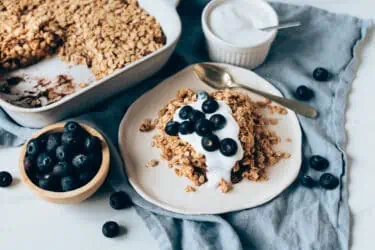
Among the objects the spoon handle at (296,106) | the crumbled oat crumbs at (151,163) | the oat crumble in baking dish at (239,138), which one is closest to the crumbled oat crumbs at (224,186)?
the oat crumble in baking dish at (239,138)

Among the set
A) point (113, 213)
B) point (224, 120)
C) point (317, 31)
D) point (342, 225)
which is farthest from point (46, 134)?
point (317, 31)

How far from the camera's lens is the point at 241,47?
1315 millimetres

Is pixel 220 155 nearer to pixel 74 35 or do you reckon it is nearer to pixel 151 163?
pixel 151 163

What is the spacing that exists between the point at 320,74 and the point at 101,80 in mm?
505

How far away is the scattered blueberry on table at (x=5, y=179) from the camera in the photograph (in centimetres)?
118

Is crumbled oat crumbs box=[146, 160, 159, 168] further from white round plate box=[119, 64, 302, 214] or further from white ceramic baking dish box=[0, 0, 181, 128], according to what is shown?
white ceramic baking dish box=[0, 0, 181, 128]

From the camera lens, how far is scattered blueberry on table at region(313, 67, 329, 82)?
1364 mm

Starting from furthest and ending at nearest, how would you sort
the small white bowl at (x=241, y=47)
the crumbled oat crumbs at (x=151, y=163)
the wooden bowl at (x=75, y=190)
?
the small white bowl at (x=241, y=47) < the crumbled oat crumbs at (x=151, y=163) < the wooden bowl at (x=75, y=190)

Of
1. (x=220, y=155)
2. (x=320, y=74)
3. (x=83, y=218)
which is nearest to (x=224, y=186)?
(x=220, y=155)

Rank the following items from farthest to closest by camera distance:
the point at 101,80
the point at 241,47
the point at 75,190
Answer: the point at 241,47
the point at 101,80
the point at 75,190

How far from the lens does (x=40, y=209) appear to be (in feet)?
3.83

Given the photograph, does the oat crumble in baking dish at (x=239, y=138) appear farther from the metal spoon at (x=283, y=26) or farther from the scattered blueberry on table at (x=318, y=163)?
the metal spoon at (x=283, y=26)

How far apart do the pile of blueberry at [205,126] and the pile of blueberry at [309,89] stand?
0.23 m

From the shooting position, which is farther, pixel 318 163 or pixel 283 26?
pixel 283 26
